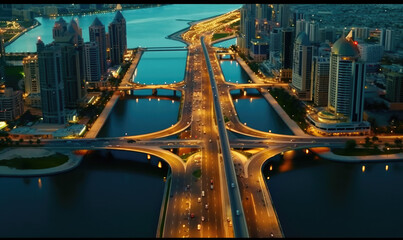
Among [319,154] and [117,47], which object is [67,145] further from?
[117,47]

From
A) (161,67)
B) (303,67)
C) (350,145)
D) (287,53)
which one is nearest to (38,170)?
(350,145)

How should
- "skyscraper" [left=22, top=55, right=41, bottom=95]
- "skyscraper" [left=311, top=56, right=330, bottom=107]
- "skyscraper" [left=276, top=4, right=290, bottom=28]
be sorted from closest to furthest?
"skyscraper" [left=311, top=56, right=330, bottom=107] < "skyscraper" [left=22, top=55, right=41, bottom=95] < "skyscraper" [left=276, top=4, right=290, bottom=28]

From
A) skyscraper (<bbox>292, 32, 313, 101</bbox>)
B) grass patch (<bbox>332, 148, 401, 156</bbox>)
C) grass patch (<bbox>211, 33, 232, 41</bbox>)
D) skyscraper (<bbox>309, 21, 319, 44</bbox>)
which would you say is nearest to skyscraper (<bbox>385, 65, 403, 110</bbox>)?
skyscraper (<bbox>292, 32, 313, 101</bbox>)

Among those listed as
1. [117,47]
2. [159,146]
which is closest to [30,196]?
[159,146]

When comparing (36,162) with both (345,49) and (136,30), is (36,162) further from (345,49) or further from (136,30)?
(136,30)

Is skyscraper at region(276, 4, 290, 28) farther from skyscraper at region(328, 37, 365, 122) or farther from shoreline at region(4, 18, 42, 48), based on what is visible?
skyscraper at region(328, 37, 365, 122)

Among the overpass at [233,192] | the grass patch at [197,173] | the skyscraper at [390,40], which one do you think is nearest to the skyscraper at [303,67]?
the overpass at [233,192]

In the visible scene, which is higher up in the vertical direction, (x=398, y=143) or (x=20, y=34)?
(x=20, y=34)
